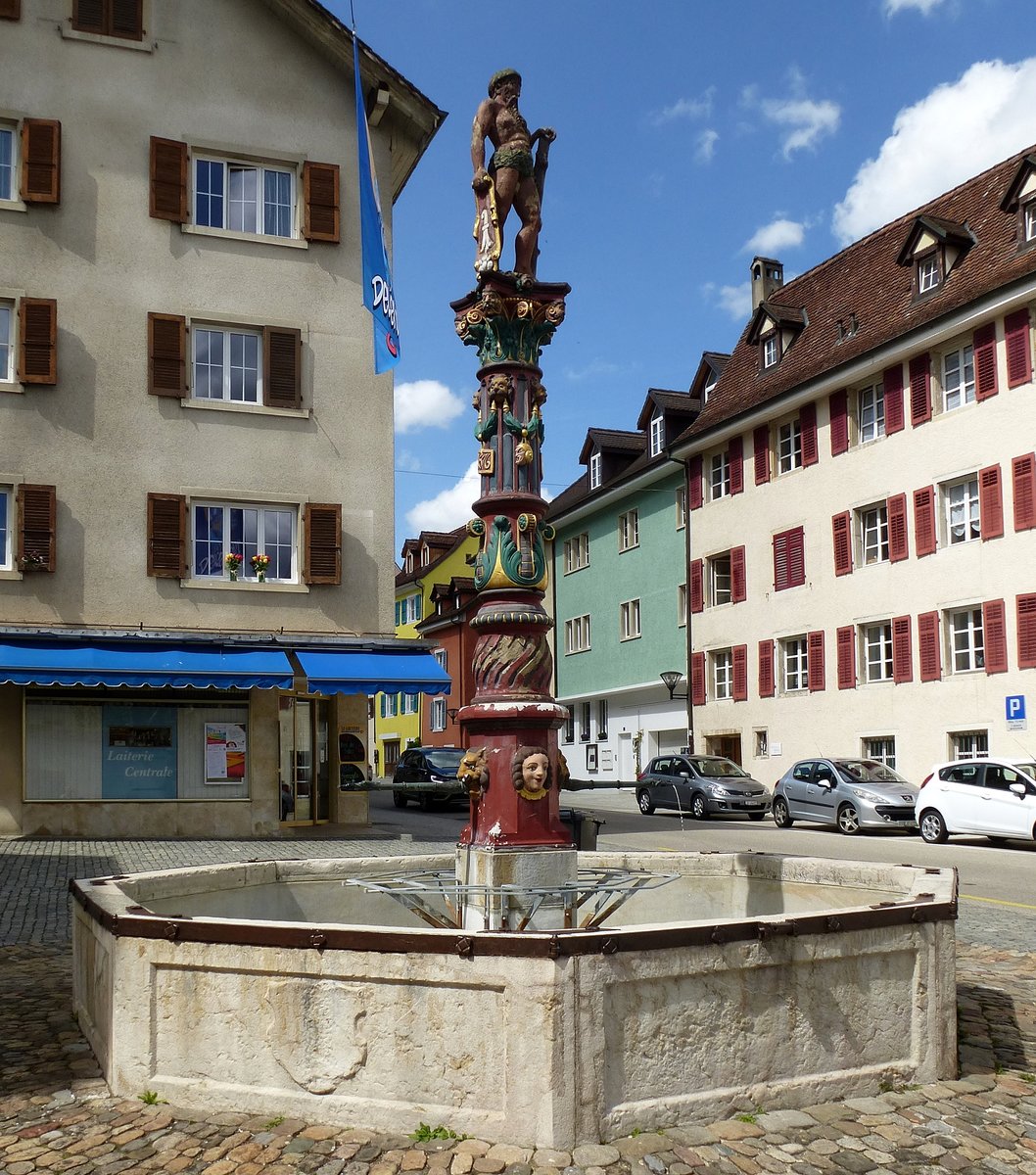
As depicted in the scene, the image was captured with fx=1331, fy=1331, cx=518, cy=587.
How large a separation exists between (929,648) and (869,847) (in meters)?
10.1

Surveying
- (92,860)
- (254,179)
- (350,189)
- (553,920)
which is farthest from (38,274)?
(553,920)

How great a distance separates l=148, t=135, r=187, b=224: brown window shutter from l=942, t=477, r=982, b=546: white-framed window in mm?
17750

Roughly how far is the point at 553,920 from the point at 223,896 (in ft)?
7.06

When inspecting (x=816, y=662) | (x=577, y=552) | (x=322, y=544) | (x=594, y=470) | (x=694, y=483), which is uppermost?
(x=594, y=470)

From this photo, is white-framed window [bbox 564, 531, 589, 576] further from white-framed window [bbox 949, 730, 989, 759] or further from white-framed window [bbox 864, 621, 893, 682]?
white-framed window [bbox 949, 730, 989, 759]

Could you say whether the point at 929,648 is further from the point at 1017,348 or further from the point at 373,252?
the point at 373,252

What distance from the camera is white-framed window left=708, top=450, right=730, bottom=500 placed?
40000 mm

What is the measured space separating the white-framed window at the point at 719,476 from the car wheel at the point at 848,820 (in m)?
15.2

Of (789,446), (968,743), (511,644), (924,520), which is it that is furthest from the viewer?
(789,446)

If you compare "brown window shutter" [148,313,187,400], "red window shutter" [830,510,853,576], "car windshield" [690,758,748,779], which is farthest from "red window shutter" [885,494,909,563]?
"brown window shutter" [148,313,187,400]

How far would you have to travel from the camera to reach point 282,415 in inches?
966

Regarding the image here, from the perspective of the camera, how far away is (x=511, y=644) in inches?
308

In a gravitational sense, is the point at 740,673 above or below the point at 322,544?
below

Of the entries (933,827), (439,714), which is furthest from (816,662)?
(439,714)
